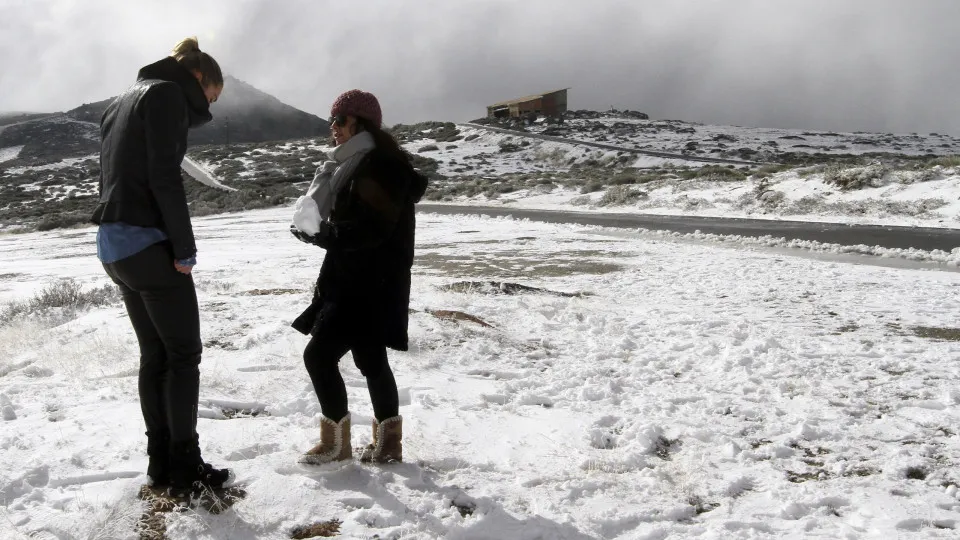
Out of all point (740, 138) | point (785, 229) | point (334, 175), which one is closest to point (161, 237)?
point (334, 175)

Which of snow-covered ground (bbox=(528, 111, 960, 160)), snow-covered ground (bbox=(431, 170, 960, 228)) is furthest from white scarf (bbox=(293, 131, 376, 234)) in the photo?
snow-covered ground (bbox=(528, 111, 960, 160))

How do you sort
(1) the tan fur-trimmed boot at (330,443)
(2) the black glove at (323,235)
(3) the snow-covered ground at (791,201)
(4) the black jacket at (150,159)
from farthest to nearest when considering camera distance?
(3) the snow-covered ground at (791,201) → (1) the tan fur-trimmed boot at (330,443) → (2) the black glove at (323,235) → (4) the black jacket at (150,159)

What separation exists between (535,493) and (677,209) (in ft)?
76.0

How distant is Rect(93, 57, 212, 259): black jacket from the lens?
2574 mm

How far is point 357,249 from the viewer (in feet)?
9.53

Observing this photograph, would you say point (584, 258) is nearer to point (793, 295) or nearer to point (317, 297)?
point (793, 295)

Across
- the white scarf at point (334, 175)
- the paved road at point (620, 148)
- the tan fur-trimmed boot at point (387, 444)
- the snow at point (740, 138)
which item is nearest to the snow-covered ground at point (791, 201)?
the paved road at point (620, 148)

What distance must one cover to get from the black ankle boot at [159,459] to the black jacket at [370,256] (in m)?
0.75

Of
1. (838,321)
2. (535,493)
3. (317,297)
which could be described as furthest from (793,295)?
(317,297)

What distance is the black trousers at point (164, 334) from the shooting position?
2.67m

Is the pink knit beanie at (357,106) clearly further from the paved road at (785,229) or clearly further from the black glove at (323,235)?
the paved road at (785,229)

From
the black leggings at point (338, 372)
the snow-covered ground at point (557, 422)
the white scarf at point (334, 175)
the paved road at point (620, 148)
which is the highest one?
the paved road at point (620, 148)

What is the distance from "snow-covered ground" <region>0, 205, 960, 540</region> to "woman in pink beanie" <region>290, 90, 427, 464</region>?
0.45 metres

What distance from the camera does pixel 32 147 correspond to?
10475 cm
